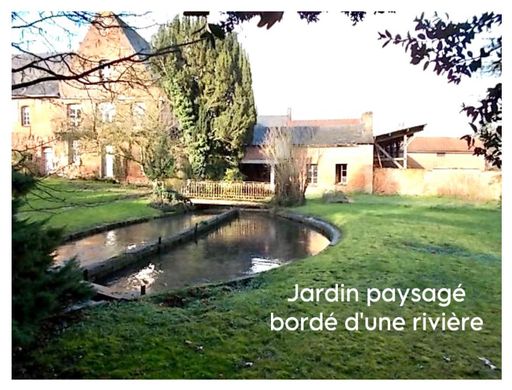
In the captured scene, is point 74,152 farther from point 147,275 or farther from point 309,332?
point 309,332

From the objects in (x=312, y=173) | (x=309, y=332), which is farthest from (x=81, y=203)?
(x=312, y=173)

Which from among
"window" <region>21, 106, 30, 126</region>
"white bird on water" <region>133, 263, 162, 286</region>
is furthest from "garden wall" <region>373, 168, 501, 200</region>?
"window" <region>21, 106, 30, 126</region>

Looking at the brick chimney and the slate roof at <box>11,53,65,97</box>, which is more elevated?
the slate roof at <box>11,53,65,97</box>

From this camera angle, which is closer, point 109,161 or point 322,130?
point 109,161

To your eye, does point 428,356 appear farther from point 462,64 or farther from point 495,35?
point 495,35

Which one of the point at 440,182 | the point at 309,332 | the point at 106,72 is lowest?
the point at 309,332

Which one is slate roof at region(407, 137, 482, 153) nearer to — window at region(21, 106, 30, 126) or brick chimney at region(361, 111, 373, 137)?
brick chimney at region(361, 111, 373, 137)
